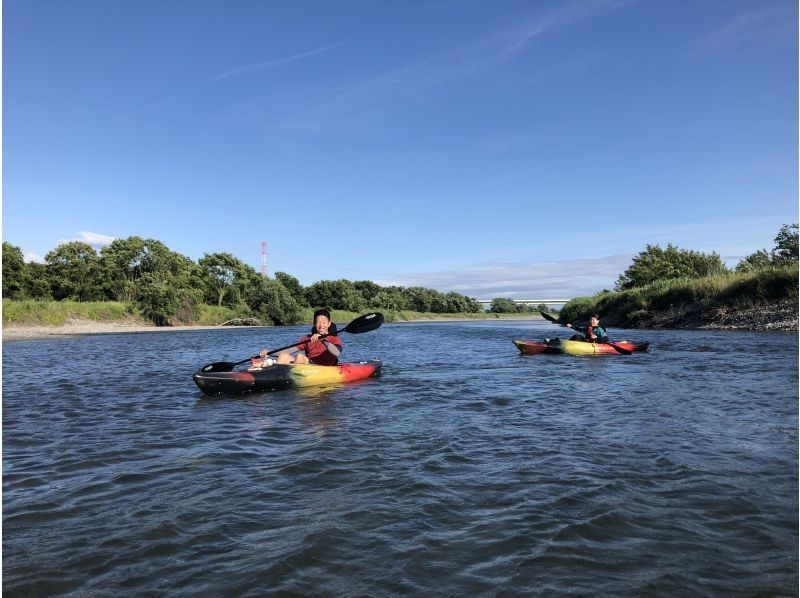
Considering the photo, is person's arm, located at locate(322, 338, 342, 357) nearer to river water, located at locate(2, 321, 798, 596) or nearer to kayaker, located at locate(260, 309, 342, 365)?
kayaker, located at locate(260, 309, 342, 365)

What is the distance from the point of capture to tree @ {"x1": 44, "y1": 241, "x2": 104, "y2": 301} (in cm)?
5400

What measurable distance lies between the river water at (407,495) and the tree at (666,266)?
148ft

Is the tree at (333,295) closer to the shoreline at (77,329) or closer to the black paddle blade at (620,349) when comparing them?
the shoreline at (77,329)

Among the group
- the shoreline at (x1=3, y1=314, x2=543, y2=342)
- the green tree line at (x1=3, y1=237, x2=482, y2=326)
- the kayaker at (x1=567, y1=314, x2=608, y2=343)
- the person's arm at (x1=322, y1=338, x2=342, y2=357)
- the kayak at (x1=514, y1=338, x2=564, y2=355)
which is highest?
the green tree line at (x1=3, y1=237, x2=482, y2=326)

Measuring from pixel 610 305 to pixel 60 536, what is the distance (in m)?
39.3

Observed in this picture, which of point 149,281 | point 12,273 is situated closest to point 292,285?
point 149,281

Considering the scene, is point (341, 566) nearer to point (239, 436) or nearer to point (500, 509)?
point (500, 509)

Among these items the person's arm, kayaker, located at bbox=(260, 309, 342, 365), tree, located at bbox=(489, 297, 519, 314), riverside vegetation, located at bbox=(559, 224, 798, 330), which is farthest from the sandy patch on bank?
tree, located at bbox=(489, 297, 519, 314)

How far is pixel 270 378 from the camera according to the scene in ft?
34.6

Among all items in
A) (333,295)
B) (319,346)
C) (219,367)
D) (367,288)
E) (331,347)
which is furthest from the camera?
(367,288)

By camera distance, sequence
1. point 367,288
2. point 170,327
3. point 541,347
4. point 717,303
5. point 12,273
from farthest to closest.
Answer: point 367,288 < point 12,273 < point 170,327 < point 717,303 < point 541,347

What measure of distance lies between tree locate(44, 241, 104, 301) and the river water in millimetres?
51590

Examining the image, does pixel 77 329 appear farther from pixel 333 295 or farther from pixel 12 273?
pixel 333 295

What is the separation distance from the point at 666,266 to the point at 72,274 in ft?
191
